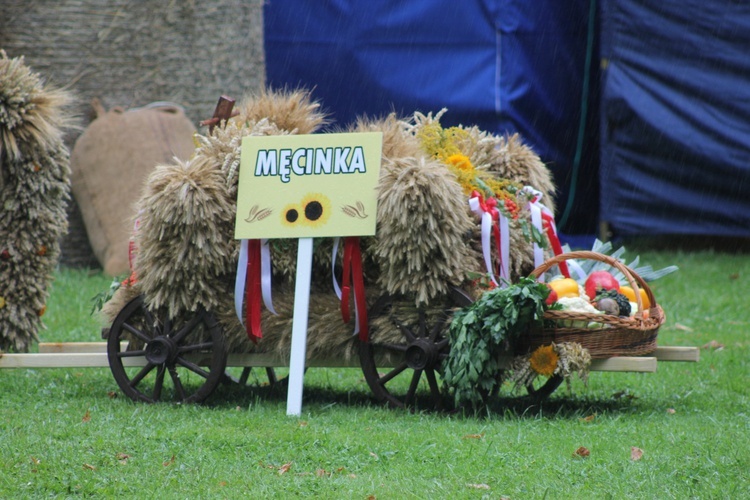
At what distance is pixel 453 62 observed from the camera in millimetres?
10047

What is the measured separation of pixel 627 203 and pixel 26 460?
7.44 meters

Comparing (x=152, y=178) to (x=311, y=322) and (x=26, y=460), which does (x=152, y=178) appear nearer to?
(x=311, y=322)

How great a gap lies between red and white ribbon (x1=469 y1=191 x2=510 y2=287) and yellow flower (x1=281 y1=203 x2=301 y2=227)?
0.78m

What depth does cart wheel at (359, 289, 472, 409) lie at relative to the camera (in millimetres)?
4504

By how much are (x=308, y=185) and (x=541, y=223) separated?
3.66ft

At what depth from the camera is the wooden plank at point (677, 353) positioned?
15.4 feet

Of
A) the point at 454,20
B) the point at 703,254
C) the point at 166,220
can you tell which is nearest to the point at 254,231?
the point at 166,220

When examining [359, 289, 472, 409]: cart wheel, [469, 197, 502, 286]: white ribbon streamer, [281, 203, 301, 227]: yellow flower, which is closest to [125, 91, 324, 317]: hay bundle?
[281, 203, 301, 227]: yellow flower

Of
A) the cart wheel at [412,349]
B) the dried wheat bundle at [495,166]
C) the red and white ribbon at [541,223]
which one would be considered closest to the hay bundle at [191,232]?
the cart wheel at [412,349]

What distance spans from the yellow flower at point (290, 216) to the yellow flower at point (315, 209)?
Result: 0.08ft

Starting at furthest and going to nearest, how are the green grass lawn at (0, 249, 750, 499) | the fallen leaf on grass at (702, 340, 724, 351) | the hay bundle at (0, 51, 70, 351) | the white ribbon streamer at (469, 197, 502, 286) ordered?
the fallen leaf on grass at (702, 340, 724, 351) → the hay bundle at (0, 51, 70, 351) → the white ribbon streamer at (469, 197, 502, 286) → the green grass lawn at (0, 249, 750, 499)

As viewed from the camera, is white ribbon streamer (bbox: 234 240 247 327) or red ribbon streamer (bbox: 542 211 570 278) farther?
red ribbon streamer (bbox: 542 211 570 278)

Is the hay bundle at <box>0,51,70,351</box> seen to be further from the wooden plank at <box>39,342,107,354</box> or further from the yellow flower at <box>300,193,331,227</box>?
the yellow flower at <box>300,193,331,227</box>

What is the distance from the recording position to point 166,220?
4.57m
